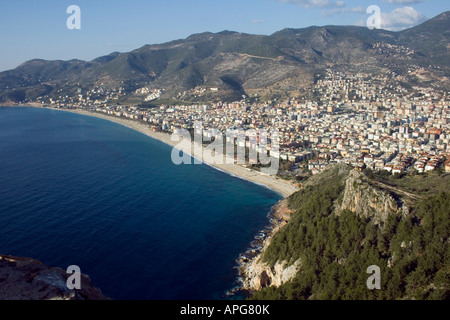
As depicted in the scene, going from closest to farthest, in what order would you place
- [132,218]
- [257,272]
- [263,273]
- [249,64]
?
[263,273] → [257,272] → [132,218] → [249,64]

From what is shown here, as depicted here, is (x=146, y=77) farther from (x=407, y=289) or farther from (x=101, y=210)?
(x=407, y=289)

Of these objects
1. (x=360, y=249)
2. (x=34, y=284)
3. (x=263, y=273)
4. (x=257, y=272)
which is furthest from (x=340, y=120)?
(x=34, y=284)

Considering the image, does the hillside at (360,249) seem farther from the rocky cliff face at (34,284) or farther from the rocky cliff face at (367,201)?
the rocky cliff face at (34,284)

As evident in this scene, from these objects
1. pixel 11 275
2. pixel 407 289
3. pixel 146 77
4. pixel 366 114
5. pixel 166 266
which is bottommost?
pixel 166 266

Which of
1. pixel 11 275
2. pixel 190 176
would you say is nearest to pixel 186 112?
pixel 190 176

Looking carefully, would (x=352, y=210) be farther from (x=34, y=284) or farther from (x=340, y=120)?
(x=340, y=120)
